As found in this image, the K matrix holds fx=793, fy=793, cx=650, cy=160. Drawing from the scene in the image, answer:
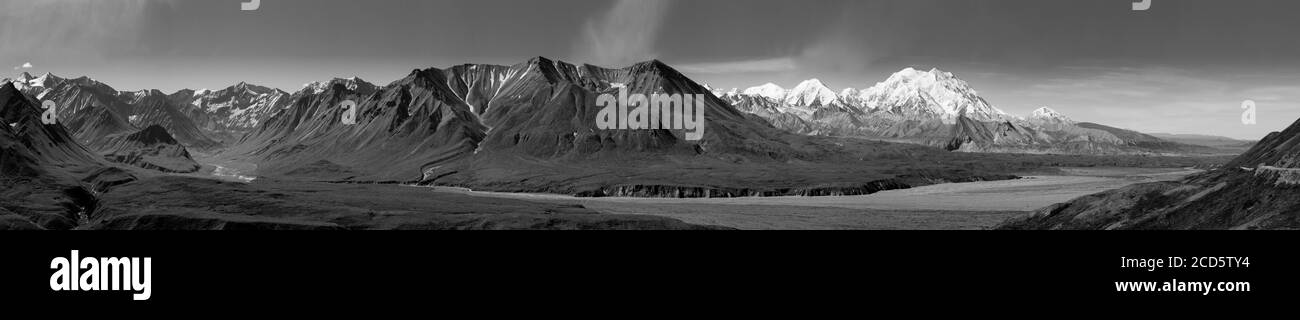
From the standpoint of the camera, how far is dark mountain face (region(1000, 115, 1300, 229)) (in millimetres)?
87312

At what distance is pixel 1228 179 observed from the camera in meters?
101

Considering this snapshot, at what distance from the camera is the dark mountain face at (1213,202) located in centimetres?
8731

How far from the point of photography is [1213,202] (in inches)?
3794

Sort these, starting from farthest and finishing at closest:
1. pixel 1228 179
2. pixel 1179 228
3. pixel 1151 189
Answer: pixel 1151 189 < pixel 1228 179 < pixel 1179 228
